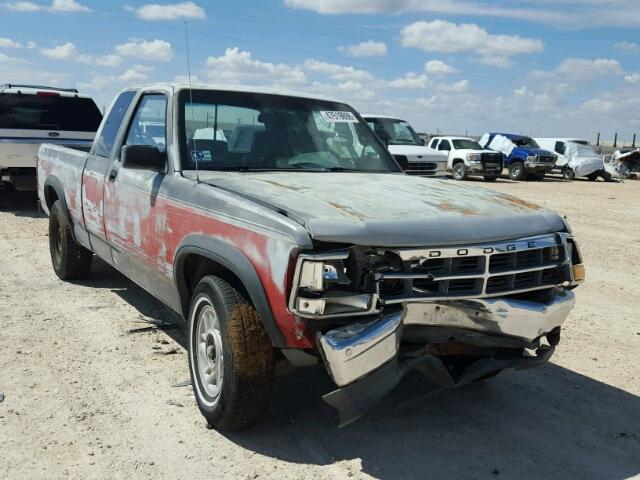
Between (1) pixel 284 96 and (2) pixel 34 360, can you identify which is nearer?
(2) pixel 34 360

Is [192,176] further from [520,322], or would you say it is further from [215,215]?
[520,322]

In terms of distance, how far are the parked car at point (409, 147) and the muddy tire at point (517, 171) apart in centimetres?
1028

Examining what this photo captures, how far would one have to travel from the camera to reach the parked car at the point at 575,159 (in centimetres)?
2783

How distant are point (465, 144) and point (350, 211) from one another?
77.6ft

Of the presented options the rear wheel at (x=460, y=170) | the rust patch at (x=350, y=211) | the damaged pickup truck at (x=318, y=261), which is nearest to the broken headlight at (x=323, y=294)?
the damaged pickup truck at (x=318, y=261)

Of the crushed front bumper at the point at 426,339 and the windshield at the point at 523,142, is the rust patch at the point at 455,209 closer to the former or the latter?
the crushed front bumper at the point at 426,339

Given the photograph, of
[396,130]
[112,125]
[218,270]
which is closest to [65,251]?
[112,125]

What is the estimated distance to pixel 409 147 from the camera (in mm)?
17266

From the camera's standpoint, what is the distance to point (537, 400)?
419 centimetres

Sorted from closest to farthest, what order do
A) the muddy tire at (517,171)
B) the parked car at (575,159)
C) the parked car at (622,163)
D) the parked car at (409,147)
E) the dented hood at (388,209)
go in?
the dented hood at (388,209)
the parked car at (409,147)
the muddy tire at (517,171)
the parked car at (575,159)
the parked car at (622,163)

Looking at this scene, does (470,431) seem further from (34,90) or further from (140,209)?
(34,90)

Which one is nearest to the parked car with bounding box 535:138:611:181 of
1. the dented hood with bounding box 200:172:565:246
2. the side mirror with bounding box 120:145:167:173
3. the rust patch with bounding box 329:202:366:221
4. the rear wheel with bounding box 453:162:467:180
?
the rear wheel with bounding box 453:162:467:180

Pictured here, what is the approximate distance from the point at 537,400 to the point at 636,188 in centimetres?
2306

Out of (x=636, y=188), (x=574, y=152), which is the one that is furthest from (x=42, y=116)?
(x=574, y=152)
